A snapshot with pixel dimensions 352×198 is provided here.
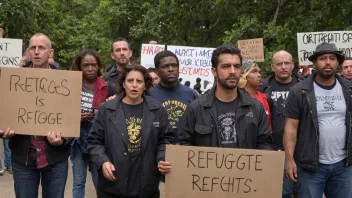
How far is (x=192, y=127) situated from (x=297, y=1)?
11.6m

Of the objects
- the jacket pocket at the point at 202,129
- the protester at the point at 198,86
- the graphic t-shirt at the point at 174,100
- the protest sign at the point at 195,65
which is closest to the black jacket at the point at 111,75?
the graphic t-shirt at the point at 174,100

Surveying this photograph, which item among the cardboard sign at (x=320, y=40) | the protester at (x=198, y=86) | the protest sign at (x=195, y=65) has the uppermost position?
the cardboard sign at (x=320, y=40)

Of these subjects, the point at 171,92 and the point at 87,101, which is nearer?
the point at 171,92

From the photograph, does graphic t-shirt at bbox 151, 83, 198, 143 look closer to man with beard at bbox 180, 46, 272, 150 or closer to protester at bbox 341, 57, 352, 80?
man with beard at bbox 180, 46, 272, 150

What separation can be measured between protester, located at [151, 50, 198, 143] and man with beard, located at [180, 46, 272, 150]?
3.32 ft

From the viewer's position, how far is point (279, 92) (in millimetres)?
5762

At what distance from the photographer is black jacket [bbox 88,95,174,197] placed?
3.85 m

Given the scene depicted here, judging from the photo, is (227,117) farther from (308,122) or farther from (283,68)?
(283,68)

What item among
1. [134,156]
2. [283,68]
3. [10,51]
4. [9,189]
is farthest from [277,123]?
[10,51]

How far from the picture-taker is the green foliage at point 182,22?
13359 millimetres

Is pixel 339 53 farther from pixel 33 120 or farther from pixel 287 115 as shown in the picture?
pixel 33 120

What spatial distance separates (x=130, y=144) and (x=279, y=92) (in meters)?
2.44

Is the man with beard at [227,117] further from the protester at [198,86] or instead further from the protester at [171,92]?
the protester at [198,86]

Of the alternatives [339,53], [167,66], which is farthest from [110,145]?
[339,53]
